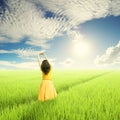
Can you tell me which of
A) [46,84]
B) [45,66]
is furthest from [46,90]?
[45,66]

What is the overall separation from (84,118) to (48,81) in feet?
9.83

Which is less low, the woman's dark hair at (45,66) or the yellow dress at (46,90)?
the woman's dark hair at (45,66)

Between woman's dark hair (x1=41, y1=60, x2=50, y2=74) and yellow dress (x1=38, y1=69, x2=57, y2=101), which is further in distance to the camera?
yellow dress (x1=38, y1=69, x2=57, y2=101)

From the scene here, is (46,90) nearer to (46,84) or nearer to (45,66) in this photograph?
(46,84)

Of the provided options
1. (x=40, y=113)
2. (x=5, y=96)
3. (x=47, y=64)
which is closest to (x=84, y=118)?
(x=40, y=113)

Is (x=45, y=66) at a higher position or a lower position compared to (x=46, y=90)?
higher

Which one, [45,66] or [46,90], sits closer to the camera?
[45,66]

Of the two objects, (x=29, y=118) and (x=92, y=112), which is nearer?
(x=29, y=118)

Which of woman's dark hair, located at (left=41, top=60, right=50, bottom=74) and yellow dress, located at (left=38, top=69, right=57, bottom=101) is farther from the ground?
woman's dark hair, located at (left=41, top=60, right=50, bottom=74)

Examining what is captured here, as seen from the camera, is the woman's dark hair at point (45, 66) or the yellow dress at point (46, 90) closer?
the woman's dark hair at point (45, 66)

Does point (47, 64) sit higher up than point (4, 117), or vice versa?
point (47, 64)

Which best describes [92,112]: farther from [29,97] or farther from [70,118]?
[29,97]

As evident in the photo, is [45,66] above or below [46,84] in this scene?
above

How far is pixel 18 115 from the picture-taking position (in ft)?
16.0
